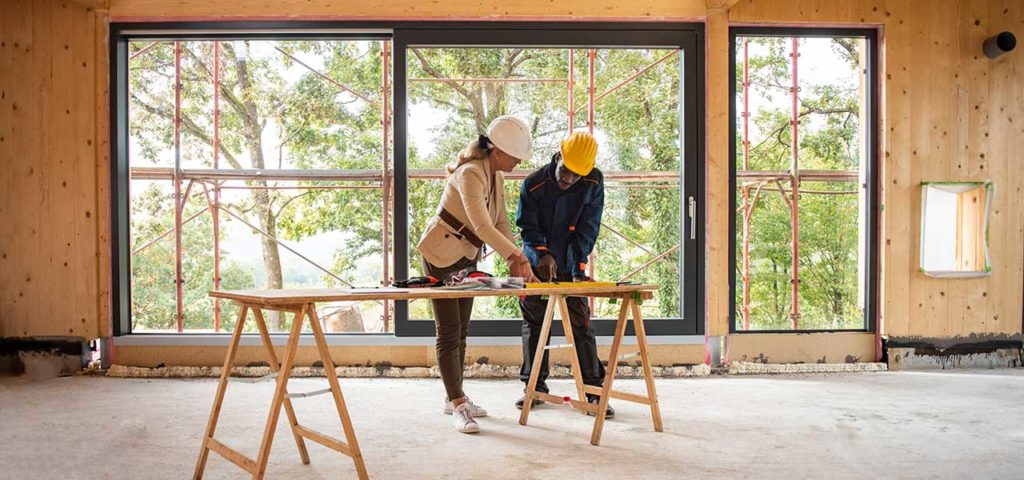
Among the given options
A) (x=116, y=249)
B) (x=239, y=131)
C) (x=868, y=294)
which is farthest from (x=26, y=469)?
(x=239, y=131)

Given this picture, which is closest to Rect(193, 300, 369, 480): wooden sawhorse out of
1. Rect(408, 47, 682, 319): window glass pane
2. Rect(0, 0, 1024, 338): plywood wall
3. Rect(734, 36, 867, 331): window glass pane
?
Rect(0, 0, 1024, 338): plywood wall

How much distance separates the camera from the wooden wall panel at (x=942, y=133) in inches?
181

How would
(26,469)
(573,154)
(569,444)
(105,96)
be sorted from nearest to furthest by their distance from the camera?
(26,469)
(569,444)
(573,154)
(105,96)

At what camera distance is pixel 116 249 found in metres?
4.54

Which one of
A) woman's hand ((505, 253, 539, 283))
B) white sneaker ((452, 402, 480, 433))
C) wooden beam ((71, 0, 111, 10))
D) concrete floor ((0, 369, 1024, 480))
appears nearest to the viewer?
concrete floor ((0, 369, 1024, 480))

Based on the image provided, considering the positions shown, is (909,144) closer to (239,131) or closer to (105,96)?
(105,96)

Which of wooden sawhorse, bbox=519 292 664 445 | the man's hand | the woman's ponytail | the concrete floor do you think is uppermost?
the woman's ponytail

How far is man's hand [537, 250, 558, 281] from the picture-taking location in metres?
3.33

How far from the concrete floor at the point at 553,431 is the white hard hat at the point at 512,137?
3.93ft

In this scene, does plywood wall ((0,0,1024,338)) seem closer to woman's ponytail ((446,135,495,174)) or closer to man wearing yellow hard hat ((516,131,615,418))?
man wearing yellow hard hat ((516,131,615,418))

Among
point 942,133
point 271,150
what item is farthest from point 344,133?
point 942,133

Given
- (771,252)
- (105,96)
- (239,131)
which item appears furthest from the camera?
(239,131)

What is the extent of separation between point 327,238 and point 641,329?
7.67 metres

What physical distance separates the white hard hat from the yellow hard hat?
0.20 meters
